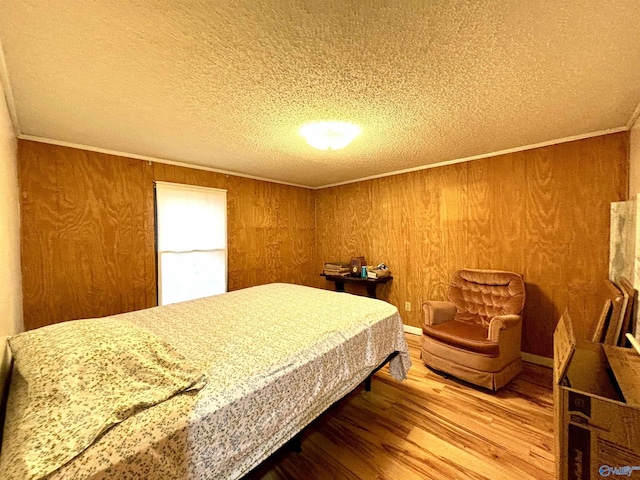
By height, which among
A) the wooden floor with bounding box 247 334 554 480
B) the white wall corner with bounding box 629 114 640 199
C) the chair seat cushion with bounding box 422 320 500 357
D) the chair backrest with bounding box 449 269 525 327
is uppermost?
the white wall corner with bounding box 629 114 640 199

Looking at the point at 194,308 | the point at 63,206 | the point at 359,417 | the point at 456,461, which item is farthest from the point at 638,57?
the point at 63,206

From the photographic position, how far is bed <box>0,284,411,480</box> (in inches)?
30.2

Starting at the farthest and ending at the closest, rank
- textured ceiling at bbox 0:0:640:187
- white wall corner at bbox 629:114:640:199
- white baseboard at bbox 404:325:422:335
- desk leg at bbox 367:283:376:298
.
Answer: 1. desk leg at bbox 367:283:376:298
2. white baseboard at bbox 404:325:422:335
3. white wall corner at bbox 629:114:640:199
4. textured ceiling at bbox 0:0:640:187

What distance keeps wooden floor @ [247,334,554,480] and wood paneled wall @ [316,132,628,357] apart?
97cm

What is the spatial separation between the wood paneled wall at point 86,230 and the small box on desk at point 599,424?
3.67m

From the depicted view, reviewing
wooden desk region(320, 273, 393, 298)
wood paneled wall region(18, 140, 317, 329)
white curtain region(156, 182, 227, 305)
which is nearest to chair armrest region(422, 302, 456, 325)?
wooden desk region(320, 273, 393, 298)

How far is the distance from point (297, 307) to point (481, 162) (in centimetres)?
275

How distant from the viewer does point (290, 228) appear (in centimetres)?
445

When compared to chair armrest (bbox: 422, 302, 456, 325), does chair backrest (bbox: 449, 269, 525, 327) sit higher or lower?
higher

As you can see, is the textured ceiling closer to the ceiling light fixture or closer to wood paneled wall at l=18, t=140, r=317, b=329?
the ceiling light fixture

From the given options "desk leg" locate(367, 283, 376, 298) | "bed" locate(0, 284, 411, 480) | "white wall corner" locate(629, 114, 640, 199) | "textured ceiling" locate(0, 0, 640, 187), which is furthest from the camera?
"desk leg" locate(367, 283, 376, 298)

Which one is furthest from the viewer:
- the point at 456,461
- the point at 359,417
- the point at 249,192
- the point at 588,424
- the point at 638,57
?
the point at 249,192

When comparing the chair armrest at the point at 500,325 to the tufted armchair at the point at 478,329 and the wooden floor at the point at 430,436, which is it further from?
the wooden floor at the point at 430,436

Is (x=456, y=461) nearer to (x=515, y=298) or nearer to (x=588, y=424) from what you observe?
(x=588, y=424)
